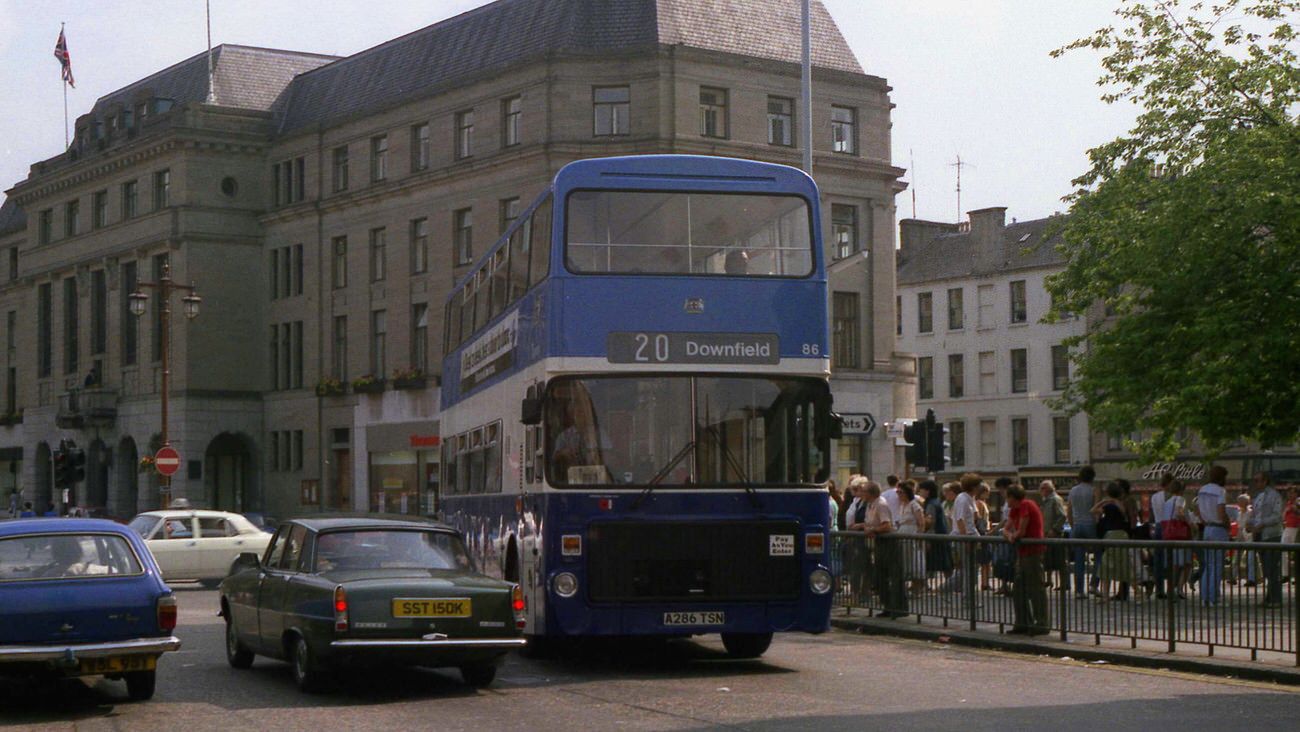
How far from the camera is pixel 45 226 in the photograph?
3110 inches

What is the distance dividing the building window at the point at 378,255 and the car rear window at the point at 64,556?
157 ft

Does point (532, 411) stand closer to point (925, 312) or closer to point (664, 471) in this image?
point (664, 471)

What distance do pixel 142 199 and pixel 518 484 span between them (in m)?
55.5

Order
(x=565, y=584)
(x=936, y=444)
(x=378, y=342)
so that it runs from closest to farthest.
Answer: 1. (x=565, y=584)
2. (x=936, y=444)
3. (x=378, y=342)

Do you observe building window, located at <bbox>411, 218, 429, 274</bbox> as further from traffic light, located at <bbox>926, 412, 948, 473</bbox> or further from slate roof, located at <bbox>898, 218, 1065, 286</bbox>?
traffic light, located at <bbox>926, 412, 948, 473</bbox>

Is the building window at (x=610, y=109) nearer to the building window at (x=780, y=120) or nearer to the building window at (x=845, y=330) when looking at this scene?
the building window at (x=780, y=120)

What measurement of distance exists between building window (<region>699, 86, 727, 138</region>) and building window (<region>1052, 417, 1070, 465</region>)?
27.4 meters

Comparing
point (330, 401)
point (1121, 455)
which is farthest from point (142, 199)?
point (1121, 455)

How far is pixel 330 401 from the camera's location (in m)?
63.7

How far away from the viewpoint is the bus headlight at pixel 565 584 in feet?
51.6

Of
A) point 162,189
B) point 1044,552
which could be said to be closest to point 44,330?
point 162,189

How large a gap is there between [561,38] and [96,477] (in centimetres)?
3186

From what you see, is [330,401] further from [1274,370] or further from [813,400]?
[813,400]

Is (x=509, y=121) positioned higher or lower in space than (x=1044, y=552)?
higher
